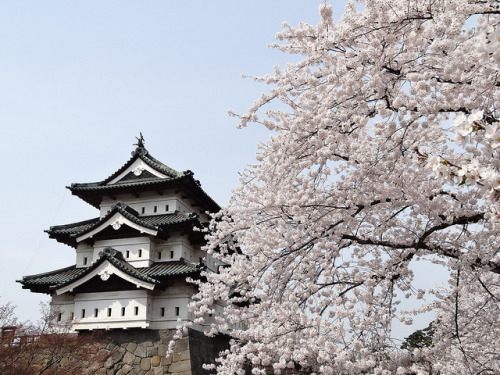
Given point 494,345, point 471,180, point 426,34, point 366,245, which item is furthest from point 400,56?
point 494,345

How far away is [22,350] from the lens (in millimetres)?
11797

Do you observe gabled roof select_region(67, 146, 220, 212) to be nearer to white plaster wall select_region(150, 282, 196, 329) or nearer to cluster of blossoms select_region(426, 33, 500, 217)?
white plaster wall select_region(150, 282, 196, 329)

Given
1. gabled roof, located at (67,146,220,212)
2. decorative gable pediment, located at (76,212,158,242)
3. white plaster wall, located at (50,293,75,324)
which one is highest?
gabled roof, located at (67,146,220,212)

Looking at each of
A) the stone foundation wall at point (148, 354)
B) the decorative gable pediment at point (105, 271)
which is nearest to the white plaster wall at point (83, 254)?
the decorative gable pediment at point (105, 271)

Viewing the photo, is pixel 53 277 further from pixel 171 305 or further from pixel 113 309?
pixel 171 305

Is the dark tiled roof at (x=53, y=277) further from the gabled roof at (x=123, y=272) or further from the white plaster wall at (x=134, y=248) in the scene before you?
the white plaster wall at (x=134, y=248)

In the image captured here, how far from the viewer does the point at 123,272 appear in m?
15.0

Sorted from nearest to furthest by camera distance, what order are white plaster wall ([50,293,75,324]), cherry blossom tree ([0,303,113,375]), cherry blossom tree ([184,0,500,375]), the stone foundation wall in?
1. cherry blossom tree ([184,0,500,375])
2. cherry blossom tree ([0,303,113,375])
3. the stone foundation wall
4. white plaster wall ([50,293,75,324])

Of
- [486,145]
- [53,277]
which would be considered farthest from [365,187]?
[53,277]

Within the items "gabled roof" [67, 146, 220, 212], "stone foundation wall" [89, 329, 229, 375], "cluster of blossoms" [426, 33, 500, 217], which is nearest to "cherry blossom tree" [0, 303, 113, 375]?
"stone foundation wall" [89, 329, 229, 375]

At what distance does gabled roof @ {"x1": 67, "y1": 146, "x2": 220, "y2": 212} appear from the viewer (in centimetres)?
1717

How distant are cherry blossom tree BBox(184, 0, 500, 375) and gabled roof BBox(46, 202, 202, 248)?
887 centimetres

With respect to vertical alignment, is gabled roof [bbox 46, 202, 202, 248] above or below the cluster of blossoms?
above

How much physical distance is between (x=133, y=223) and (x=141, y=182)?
2.12 m
